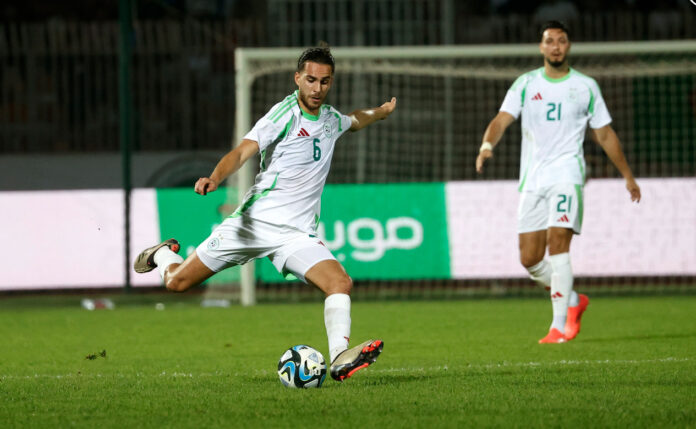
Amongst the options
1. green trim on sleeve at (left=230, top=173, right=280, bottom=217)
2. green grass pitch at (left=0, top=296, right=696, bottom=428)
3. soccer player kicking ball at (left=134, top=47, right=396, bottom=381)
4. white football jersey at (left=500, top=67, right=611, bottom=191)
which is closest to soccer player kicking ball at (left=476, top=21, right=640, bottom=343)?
white football jersey at (left=500, top=67, right=611, bottom=191)

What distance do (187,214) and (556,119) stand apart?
6006 millimetres

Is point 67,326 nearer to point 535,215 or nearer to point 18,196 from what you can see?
point 18,196

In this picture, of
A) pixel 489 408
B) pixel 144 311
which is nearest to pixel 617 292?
pixel 144 311

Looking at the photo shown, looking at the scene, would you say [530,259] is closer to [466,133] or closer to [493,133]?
[493,133]

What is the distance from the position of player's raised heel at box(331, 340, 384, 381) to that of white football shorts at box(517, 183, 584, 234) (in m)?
2.80

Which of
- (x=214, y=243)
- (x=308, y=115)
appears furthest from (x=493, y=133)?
(x=214, y=243)

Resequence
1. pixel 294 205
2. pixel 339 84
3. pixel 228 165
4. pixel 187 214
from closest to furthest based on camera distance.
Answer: pixel 228 165 → pixel 294 205 → pixel 187 214 → pixel 339 84

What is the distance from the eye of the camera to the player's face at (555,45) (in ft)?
26.9

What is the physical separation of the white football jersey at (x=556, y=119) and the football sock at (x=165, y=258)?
113 inches

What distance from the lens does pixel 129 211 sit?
13.4m

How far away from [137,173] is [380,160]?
10.8 feet

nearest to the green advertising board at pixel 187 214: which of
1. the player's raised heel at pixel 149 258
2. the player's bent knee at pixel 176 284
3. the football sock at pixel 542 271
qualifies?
the football sock at pixel 542 271

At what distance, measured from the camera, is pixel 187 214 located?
1333 cm

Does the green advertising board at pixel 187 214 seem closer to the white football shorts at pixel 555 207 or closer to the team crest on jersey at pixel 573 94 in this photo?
the white football shorts at pixel 555 207
